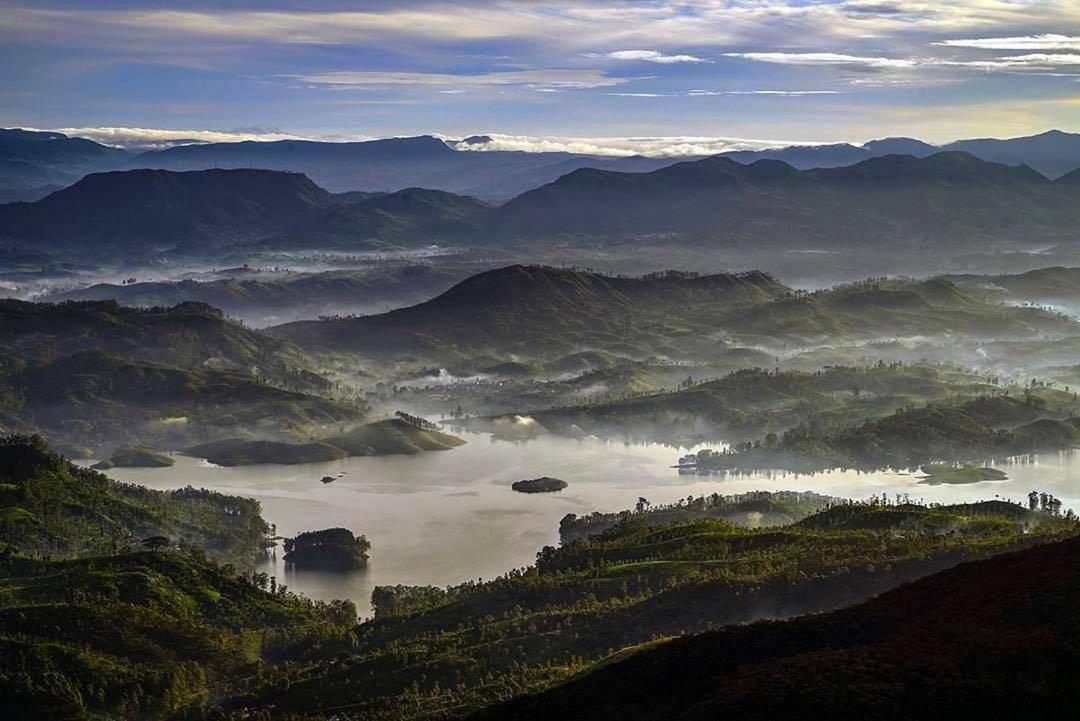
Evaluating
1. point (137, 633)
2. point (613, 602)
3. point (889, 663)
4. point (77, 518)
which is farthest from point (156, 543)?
point (889, 663)

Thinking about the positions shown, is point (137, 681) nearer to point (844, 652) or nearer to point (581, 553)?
point (581, 553)

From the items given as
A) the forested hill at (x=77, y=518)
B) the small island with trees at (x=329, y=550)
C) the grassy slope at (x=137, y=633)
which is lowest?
the grassy slope at (x=137, y=633)

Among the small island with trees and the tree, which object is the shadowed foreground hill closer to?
the tree

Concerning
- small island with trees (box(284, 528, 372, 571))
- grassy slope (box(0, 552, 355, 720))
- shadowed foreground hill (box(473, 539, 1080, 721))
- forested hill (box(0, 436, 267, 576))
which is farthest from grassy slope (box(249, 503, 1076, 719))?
forested hill (box(0, 436, 267, 576))

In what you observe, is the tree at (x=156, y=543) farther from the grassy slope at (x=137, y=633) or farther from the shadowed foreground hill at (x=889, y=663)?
the shadowed foreground hill at (x=889, y=663)

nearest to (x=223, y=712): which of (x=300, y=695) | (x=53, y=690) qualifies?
(x=300, y=695)

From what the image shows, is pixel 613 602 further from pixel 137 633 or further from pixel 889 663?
pixel 889 663

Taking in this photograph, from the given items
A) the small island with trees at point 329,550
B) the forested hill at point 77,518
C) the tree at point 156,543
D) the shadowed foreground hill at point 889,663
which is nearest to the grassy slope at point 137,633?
the tree at point 156,543
